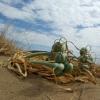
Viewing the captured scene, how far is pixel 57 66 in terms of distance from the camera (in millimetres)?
3342

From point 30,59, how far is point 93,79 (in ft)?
2.50

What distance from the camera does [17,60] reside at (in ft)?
11.6

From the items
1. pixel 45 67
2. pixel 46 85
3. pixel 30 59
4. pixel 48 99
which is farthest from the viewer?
pixel 30 59

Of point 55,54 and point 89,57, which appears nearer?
point 55,54

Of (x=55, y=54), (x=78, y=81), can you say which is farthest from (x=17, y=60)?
(x=78, y=81)

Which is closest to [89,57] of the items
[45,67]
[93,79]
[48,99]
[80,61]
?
[80,61]

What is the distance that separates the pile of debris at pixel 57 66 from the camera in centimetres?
337

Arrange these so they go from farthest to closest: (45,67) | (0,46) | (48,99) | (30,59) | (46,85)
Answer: (0,46) → (30,59) → (45,67) → (46,85) → (48,99)

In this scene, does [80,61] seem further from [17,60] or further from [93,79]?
[17,60]

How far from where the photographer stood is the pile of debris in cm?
337

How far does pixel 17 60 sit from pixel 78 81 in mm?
716

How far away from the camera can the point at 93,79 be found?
11.8 feet

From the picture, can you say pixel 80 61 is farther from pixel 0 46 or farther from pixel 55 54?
pixel 0 46

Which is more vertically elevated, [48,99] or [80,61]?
[80,61]
